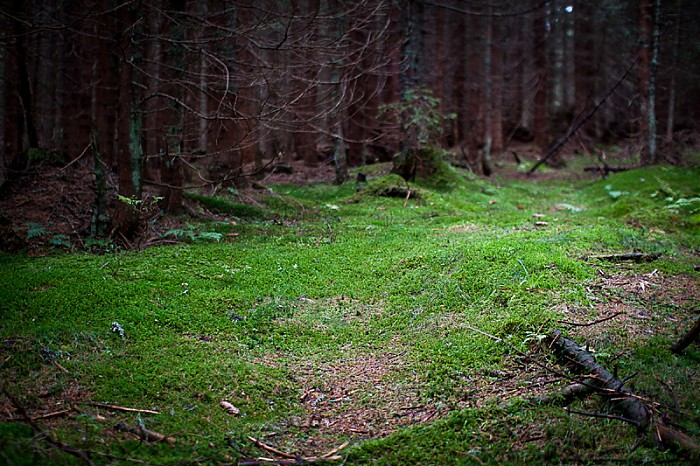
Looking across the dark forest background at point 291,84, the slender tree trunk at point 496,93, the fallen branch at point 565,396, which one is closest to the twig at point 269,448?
the fallen branch at point 565,396

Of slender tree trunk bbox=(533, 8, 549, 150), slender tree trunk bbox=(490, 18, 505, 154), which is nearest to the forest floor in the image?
slender tree trunk bbox=(490, 18, 505, 154)

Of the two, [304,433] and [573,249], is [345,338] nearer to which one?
[304,433]

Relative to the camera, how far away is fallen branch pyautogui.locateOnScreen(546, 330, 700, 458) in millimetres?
3041

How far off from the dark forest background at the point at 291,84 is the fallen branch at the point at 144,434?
10.7ft

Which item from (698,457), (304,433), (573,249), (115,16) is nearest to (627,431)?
(698,457)

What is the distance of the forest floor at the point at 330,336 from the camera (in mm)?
3287

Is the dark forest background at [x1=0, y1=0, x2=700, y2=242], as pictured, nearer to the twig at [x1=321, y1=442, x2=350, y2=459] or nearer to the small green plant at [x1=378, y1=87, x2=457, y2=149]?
the small green plant at [x1=378, y1=87, x2=457, y2=149]

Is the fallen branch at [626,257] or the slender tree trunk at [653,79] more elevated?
the slender tree trunk at [653,79]

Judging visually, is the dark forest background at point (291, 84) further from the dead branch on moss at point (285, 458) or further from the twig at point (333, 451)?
the twig at point (333, 451)

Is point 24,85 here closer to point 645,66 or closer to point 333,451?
point 333,451

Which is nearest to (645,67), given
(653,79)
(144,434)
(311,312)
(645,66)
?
→ (645,66)

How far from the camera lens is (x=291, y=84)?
10109mm

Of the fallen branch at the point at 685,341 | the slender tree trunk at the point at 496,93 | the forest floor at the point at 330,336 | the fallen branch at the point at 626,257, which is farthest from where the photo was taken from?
the slender tree trunk at the point at 496,93

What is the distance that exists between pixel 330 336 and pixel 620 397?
2.65 m
